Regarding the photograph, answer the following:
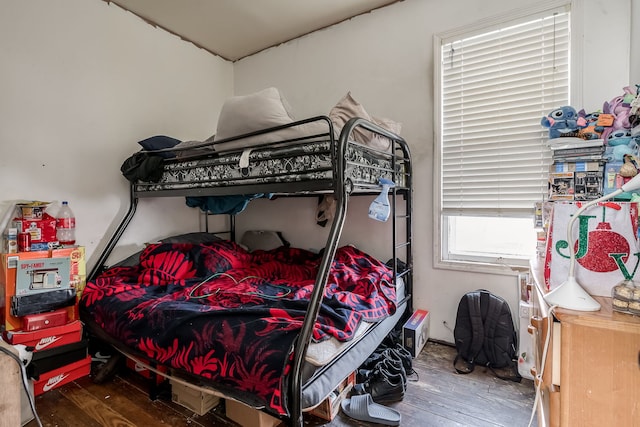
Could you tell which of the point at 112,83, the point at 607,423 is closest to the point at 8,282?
the point at 112,83

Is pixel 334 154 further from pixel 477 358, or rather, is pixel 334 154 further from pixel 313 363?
pixel 477 358

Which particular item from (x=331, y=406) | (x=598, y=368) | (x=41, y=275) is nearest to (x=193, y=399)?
(x=331, y=406)

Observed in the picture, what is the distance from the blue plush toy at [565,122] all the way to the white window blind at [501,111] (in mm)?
281

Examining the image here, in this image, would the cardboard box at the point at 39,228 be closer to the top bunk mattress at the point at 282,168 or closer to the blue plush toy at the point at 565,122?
the top bunk mattress at the point at 282,168

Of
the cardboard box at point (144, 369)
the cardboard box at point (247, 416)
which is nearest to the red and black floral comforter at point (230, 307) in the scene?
the cardboard box at point (144, 369)

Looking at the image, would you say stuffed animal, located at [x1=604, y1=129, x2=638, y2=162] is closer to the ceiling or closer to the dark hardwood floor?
the dark hardwood floor

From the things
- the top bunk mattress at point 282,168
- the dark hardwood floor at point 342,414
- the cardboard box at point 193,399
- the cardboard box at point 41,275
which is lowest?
the dark hardwood floor at point 342,414

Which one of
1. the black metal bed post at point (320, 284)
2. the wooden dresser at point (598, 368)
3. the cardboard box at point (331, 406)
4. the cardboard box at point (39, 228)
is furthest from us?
the cardboard box at point (39, 228)

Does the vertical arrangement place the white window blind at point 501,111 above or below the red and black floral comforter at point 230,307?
above

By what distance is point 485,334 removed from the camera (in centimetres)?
195

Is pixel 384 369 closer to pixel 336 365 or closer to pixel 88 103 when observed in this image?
pixel 336 365

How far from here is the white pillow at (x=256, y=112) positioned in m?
1.59

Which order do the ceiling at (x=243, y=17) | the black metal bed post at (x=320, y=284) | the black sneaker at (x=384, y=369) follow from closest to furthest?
the black metal bed post at (x=320, y=284) → the black sneaker at (x=384, y=369) → the ceiling at (x=243, y=17)

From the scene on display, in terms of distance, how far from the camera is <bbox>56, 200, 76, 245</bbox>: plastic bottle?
201 centimetres
